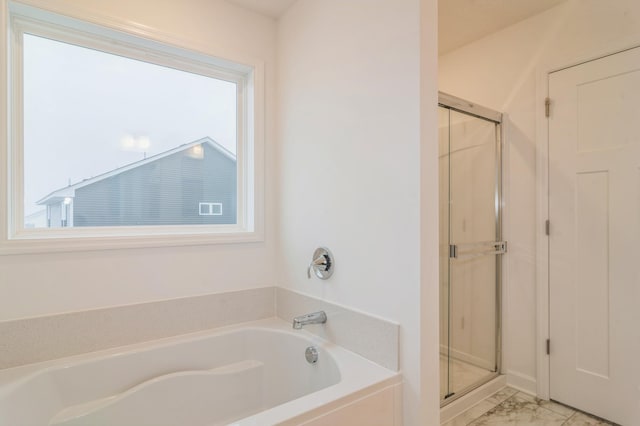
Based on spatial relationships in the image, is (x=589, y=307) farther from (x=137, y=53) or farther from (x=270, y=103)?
(x=137, y=53)

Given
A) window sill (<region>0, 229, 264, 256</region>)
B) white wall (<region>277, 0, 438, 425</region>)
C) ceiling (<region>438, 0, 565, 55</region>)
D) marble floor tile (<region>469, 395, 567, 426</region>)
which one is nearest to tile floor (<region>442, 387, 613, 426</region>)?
marble floor tile (<region>469, 395, 567, 426</region>)

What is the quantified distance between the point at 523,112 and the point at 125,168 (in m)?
2.47

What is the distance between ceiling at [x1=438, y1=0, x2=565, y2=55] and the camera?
2008mm

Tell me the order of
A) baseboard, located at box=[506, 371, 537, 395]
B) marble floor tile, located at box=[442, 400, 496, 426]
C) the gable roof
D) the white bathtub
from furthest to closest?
1. baseboard, located at box=[506, 371, 537, 395]
2. marble floor tile, located at box=[442, 400, 496, 426]
3. the gable roof
4. the white bathtub

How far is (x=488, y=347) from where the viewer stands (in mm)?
2264

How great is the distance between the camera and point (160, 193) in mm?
1843

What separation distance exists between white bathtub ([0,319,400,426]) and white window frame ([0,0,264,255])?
1.73 ft

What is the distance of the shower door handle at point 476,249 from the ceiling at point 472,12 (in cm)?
149

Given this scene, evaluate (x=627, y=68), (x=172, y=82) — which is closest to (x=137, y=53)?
(x=172, y=82)

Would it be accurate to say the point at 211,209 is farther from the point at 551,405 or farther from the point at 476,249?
the point at 551,405

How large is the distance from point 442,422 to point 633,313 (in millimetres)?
1172

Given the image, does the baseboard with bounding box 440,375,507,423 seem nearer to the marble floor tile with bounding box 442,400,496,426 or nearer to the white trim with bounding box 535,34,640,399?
the marble floor tile with bounding box 442,400,496,426

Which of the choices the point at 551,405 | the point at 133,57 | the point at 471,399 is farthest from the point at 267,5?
the point at 551,405

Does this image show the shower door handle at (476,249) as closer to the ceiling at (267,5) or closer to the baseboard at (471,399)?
the baseboard at (471,399)
